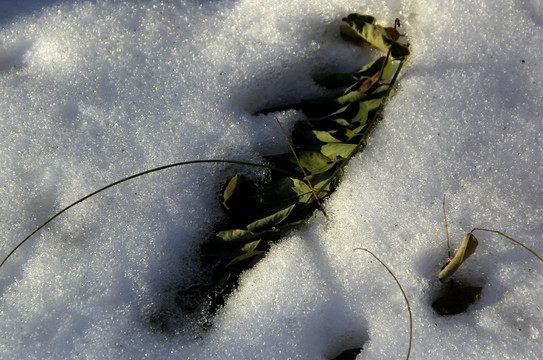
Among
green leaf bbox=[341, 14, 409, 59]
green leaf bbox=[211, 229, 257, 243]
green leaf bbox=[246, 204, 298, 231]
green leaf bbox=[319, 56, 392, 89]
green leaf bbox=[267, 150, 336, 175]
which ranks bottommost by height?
green leaf bbox=[211, 229, 257, 243]

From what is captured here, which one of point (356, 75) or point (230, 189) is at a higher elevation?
point (356, 75)

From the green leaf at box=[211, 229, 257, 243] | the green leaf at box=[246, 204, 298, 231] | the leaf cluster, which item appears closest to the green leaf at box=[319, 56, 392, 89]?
the leaf cluster

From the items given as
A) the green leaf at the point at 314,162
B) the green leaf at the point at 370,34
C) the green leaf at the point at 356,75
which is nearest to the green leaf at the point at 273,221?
the green leaf at the point at 314,162

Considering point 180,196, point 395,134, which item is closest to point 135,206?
point 180,196

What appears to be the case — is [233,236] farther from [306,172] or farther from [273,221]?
[306,172]

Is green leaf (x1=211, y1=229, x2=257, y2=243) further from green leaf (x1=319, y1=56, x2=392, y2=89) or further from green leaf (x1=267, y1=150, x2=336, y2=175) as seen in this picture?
green leaf (x1=319, y1=56, x2=392, y2=89)

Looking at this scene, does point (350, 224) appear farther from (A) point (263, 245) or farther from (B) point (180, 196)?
(B) point (180, 196)

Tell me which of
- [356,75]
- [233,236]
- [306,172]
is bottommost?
[233,236]

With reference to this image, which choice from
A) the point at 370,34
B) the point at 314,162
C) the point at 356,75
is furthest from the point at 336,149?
the point at 370,34
